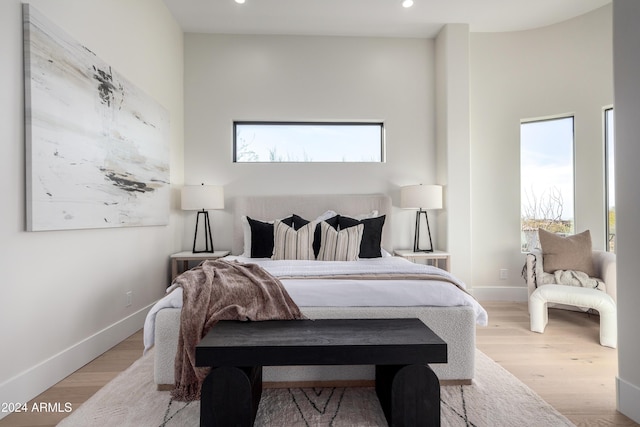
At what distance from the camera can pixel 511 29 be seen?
4.04m

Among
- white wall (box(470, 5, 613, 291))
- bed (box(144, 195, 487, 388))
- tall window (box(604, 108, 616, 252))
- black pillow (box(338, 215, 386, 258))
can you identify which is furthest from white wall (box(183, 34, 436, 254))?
bed (box(144, 195, 487, 388))

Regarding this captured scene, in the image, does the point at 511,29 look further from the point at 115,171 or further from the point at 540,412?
the point at 115,171

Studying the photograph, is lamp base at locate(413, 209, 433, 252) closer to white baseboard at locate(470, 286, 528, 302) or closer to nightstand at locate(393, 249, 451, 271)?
nightstand at locate(393, 249, 451, 271)

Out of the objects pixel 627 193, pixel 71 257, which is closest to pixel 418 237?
pixel 627 193

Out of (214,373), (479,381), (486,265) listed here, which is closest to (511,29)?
(486,265)

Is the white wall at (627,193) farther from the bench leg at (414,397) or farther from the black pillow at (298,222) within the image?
the black pillow at (298,222)

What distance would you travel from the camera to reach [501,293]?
13.4 ft

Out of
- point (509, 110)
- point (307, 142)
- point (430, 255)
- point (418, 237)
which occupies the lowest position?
point (430, 255)

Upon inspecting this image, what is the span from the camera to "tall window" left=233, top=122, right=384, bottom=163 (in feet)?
14.0

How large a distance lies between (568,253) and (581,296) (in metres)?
0.56

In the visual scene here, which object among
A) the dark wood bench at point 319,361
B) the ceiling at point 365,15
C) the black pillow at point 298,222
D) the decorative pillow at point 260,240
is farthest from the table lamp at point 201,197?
the dark wood bench at point 319,361

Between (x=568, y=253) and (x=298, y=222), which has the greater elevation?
(x=298, y=222)

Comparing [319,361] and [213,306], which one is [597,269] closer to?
[319,361]

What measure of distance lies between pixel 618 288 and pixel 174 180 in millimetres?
3882
